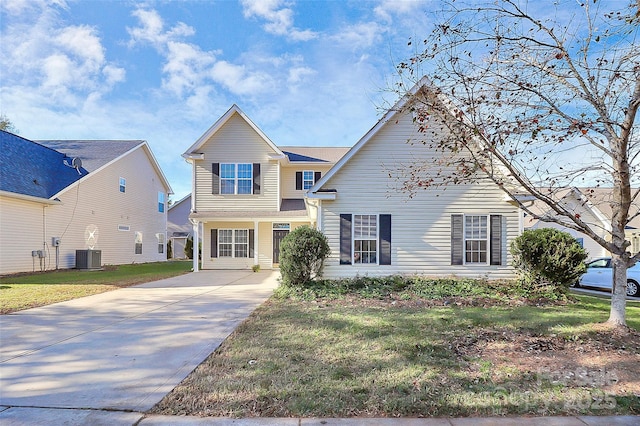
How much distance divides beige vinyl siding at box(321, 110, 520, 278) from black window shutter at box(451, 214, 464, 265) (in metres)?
0.13

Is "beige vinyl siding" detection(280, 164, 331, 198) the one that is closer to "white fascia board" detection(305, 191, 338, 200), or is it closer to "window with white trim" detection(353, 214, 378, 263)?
"white fascia board" detection(305, 191, 338, 200)

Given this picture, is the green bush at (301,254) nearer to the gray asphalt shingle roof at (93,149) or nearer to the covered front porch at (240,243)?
the covered front porch at (240,243)

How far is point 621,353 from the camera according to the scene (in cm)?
440

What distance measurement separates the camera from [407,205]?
10758 millimetres

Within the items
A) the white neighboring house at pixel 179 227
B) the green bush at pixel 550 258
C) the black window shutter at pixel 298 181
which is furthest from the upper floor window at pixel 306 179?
the white neighboring house at pixel 179 227

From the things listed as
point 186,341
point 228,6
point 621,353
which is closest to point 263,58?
point 228,6

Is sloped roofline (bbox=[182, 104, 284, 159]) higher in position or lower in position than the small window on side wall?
higher

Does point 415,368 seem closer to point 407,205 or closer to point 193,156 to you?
point 407,205

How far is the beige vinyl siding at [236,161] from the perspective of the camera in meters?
16.0

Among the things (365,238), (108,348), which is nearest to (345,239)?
(365,238)

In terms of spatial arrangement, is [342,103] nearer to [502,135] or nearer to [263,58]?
[263,58]

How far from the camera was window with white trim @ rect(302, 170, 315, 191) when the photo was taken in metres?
17.6

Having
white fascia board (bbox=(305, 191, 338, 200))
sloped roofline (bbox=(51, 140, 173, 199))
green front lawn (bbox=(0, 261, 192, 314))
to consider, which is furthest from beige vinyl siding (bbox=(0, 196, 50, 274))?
white fascia board (bbox=(305, 191, 338, 200))

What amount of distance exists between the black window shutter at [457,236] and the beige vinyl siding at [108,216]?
17.5 meters
